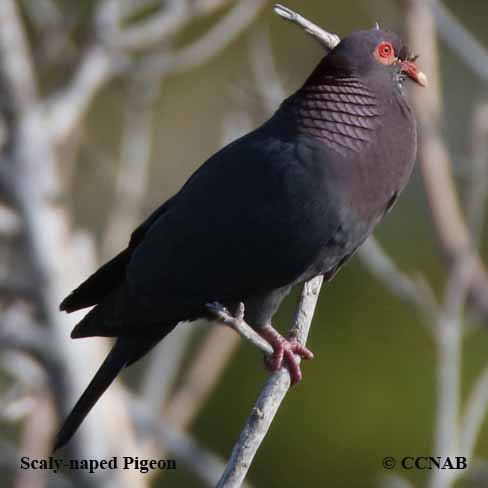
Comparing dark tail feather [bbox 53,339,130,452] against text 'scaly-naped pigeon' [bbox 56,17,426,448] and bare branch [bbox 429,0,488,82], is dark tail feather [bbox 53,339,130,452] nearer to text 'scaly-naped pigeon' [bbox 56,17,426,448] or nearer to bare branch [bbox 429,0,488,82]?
text 'scaly-naped pigeon' [bbox 56,17,426,448]

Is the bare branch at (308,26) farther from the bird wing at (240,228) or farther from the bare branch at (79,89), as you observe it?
the bare branch at (79,89)

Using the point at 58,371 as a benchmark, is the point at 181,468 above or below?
below

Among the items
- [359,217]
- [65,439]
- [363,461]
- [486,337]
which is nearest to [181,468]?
[363,461]

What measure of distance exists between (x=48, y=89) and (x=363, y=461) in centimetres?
419

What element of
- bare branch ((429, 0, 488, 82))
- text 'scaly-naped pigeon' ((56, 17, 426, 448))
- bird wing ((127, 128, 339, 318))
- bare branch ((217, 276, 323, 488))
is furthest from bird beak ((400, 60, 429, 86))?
bare branch ((429, 0, 488, 82))

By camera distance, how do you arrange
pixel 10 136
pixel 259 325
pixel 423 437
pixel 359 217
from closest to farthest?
pixel 359 217 → pixel 259 325 → pixel 10 136 → pixel 423 437

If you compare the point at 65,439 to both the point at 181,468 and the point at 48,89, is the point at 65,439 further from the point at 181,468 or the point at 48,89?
the point at 48,89

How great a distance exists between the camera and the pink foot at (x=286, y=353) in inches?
165

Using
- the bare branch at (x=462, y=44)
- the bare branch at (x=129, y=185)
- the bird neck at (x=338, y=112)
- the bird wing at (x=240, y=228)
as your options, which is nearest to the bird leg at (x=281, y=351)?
the bird wing at (x=240, y=228)

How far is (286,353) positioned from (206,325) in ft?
14.7

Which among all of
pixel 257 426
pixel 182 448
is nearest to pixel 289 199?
pixel 257 426

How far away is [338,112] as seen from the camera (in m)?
4.03

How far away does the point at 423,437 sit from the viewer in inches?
287

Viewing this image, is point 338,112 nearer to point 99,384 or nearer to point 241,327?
point 241,327
